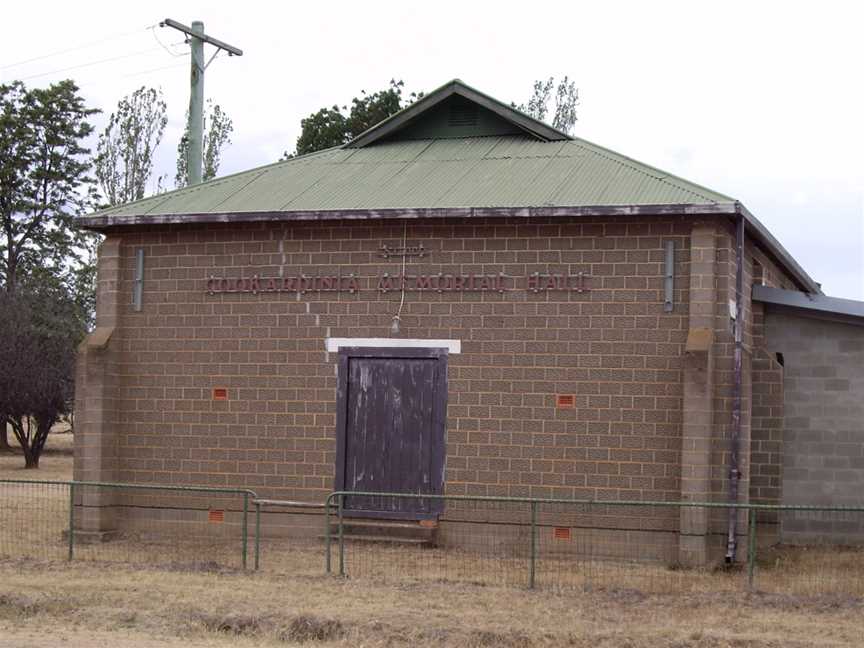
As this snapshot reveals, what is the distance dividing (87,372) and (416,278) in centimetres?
477

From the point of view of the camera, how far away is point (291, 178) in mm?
19969

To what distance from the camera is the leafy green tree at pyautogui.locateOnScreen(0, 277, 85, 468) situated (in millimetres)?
36156

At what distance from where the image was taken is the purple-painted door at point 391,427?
17672 mm

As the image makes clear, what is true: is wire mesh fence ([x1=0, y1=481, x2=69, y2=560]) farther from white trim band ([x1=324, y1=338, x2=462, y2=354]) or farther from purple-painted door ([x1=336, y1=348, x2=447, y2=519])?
white trim band ([x1=324, y1=338, x2=462, y2=354])

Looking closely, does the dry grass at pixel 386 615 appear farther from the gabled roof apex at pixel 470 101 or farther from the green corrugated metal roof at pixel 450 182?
the gabled roof apex at pixel 470 101

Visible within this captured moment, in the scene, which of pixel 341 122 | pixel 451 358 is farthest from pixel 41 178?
pixel 451 358

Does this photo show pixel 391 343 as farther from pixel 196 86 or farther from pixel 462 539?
pixel 196 86

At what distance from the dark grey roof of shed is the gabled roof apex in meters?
3.66

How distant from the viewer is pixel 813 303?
18.6 m

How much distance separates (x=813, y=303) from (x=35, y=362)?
79.0 feet

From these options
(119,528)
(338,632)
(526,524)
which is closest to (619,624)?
(338,632)

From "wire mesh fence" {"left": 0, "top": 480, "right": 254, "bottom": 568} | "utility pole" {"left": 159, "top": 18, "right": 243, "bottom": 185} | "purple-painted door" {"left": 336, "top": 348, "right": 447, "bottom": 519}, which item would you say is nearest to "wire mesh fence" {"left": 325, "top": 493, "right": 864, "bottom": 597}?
"purple-painted door" {"left": 336, "top": 348, "right": 447, "bottom": 519}

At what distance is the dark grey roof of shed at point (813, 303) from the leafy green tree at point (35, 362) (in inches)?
886

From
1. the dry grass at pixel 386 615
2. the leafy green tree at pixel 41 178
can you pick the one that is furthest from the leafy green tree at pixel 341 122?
the dry grass at pixel 386 615
